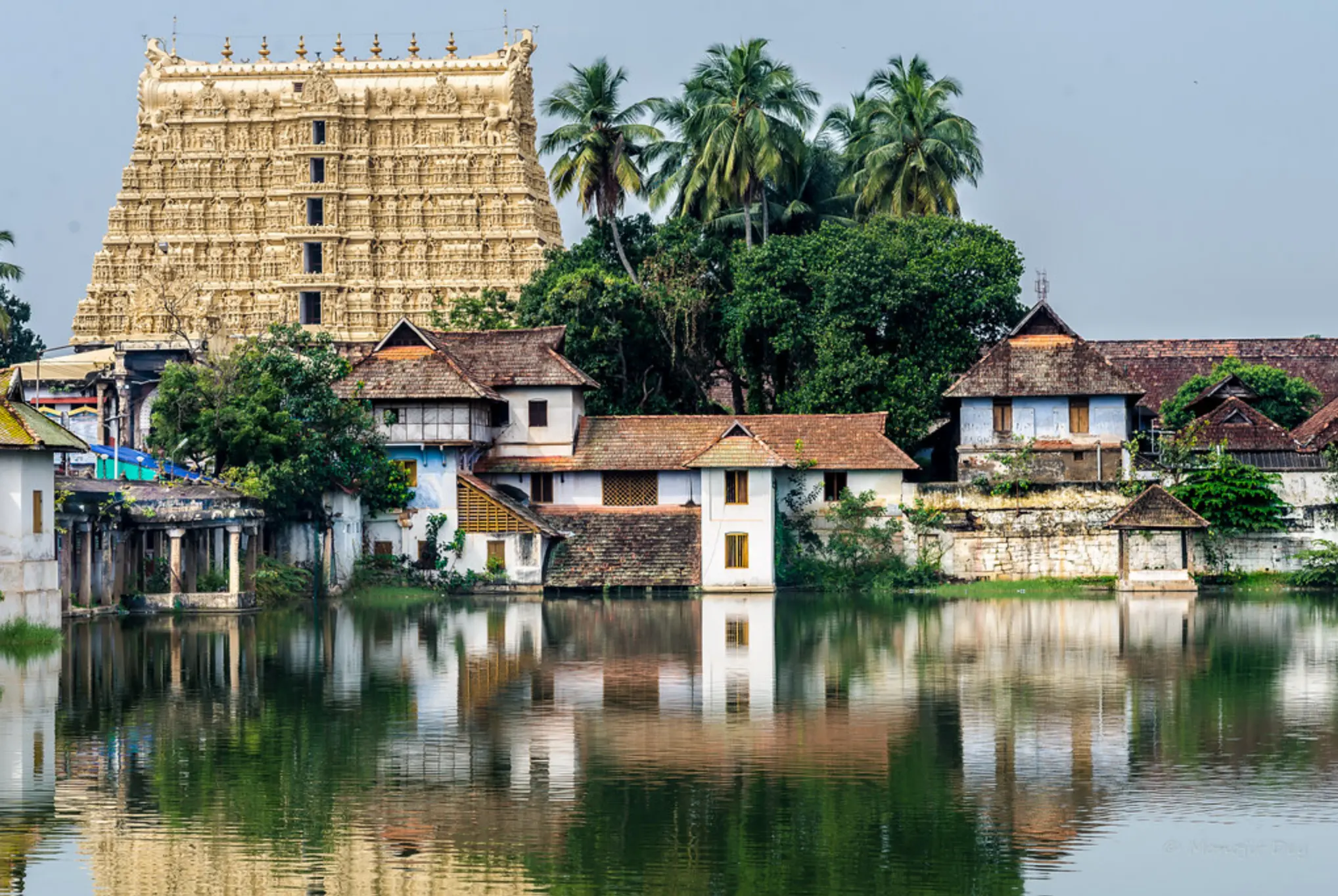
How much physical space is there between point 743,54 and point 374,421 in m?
17.2

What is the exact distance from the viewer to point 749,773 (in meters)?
21.2

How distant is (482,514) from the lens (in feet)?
166

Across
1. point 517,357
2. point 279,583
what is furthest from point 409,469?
point 279,583

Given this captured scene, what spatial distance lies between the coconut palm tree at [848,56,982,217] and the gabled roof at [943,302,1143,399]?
26.7 feet

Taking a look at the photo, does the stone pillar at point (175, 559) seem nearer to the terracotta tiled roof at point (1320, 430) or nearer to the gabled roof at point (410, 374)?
the gabled roof at point (410, 374)

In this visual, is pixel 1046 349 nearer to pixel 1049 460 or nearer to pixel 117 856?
pixel 1049 460

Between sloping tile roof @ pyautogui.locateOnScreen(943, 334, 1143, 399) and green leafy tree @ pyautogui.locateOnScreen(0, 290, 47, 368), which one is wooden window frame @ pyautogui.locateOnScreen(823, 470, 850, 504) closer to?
sloping tile roof @ pyautogui.locateOnScreen(943, 334, 1143, 399)

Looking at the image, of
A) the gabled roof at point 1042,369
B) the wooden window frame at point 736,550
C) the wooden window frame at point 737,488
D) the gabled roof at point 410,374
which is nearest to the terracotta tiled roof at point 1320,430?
the gabled roof at point 1042,369

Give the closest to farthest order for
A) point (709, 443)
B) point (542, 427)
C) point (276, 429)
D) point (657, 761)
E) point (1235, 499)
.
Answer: point (657, 761) → point (276, 429) → point (1235, 499) → point (709, 443) → point (542, 427)

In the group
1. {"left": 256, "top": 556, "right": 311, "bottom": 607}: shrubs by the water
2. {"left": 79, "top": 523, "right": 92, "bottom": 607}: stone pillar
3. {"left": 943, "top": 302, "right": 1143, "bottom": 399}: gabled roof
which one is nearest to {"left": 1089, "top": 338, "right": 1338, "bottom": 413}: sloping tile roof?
{"left": 943, "top": 302, "right": 1143, "bottom": 399}: gabled roof

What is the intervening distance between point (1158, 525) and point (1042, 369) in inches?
225

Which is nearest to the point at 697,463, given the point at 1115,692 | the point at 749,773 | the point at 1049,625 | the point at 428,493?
the point at 428,493

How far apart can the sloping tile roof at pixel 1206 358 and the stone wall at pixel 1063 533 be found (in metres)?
16.5

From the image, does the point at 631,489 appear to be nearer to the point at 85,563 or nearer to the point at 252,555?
the point at 252,555
